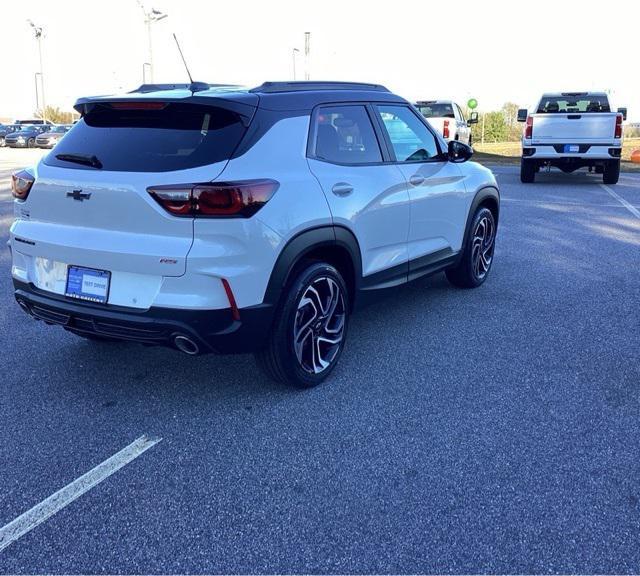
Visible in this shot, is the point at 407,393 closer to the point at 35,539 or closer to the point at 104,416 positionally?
the point at 104,416

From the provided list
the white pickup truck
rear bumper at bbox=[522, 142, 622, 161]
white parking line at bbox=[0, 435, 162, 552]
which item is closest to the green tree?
the white pickup truck

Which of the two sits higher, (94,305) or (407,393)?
(94,305)

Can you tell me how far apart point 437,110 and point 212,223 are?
18.7 m

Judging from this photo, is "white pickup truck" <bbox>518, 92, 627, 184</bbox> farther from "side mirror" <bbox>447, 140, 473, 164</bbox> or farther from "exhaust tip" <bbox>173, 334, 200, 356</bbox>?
"exhaust tip" <bbox>173, 334, 200, 356</bbox>

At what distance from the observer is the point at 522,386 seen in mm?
3943

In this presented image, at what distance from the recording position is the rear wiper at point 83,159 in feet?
11.5

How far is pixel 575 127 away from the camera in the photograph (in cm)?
1434

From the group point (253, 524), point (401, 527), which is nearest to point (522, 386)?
point (401, 527)

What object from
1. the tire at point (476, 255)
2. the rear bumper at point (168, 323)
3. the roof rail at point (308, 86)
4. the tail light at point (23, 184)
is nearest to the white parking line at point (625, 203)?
the tire at point (476, 255)

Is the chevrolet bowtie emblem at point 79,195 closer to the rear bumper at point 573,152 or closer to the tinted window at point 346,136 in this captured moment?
the tinted window at point 346,136

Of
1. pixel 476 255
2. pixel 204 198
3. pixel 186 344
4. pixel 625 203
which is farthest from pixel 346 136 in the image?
pixel 625 203

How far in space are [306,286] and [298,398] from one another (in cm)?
66

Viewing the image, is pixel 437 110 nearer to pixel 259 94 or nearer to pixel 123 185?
pixel 259 94

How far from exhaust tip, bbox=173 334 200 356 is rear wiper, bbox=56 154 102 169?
1.01 m
